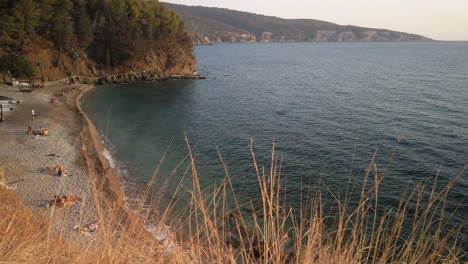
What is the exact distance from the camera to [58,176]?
23.3 m

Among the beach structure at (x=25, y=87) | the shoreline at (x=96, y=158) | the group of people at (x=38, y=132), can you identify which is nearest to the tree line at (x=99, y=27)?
the beach structure at (x=25, y=87)

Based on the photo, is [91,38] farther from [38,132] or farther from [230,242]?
[230,242]

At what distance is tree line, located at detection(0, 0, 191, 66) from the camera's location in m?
53.6

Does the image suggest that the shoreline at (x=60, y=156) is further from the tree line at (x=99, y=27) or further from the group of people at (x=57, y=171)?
the tree line at (x=99, y=27)

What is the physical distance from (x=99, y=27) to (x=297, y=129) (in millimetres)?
56367

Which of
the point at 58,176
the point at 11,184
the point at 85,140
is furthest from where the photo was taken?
the point at 85,140

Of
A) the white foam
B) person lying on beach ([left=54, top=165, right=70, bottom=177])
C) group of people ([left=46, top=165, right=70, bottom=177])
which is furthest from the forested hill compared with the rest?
person lying on beach ([left=54, top=165, right=70, bottom=177])

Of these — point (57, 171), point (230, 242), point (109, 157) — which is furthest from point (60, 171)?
point (230, 242)

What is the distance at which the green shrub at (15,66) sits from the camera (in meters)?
46.4

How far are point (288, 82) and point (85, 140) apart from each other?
5304 cm

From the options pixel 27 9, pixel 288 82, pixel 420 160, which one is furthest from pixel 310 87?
pixel 27 9

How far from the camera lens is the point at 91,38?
65.8 metres

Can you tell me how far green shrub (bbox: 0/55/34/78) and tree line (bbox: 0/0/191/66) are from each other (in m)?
5.91

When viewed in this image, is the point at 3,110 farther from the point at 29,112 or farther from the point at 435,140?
the point at 435,140
